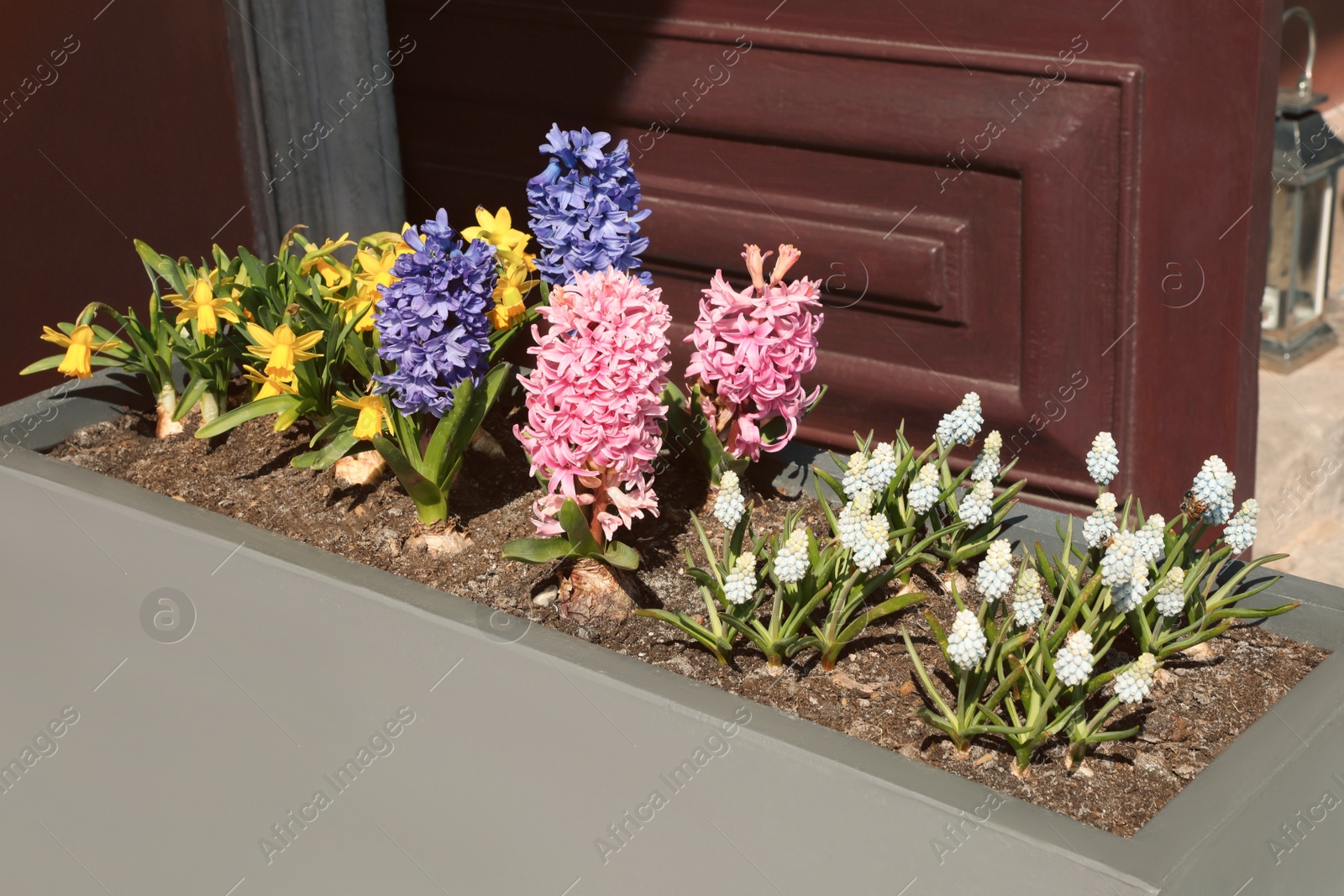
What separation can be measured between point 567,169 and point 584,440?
0.48m

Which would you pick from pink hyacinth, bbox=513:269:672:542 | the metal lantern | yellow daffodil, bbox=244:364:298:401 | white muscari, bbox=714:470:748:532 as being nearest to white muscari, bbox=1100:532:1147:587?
white muscari, bbox=714:470:748:532

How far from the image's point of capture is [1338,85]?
16.9 feet

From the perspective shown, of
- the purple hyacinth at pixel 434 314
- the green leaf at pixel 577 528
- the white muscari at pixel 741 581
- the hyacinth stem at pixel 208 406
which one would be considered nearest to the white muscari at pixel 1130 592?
the white muscari at pixel 741 581

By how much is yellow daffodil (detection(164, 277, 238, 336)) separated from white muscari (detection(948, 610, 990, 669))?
1.41 m

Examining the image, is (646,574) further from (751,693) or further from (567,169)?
(567,169)

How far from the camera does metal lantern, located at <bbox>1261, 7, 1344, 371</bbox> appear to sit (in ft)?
13.9

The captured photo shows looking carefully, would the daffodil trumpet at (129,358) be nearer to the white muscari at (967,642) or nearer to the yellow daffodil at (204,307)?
the yellow daffodil at (204,307)

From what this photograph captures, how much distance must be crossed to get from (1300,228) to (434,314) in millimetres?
3578

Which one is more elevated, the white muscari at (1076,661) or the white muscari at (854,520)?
the white muscari at (854,520)

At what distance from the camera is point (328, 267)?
93.4 inches

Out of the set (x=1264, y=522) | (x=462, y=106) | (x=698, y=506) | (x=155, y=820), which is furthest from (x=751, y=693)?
(x=1264, y=522)

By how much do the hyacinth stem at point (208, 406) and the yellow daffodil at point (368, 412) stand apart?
0.46 m

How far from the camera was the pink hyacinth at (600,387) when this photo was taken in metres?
1.66

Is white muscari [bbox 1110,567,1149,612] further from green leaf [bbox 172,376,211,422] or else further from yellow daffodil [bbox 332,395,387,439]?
green leaf [bbox 172,376,211,422]
